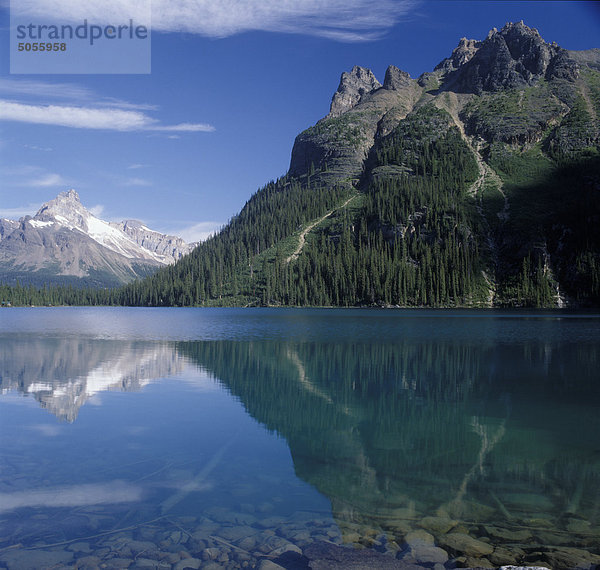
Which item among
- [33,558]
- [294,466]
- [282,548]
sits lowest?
[294,466]

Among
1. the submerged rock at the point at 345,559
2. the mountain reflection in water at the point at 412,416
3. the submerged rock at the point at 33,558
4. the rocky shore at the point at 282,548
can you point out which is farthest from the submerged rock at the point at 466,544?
the submerged rock at the point at 33,558

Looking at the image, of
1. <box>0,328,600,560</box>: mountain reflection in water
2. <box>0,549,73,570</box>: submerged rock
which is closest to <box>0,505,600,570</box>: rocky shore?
<box>0,549,73,570</box>: submerged rock

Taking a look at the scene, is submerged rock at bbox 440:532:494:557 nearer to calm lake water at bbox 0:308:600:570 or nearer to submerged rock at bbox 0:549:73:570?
calm lake water at bbox 0:308:600:570

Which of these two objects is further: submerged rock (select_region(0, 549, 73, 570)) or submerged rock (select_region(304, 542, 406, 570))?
submerged rock (select_region(0, 549, 73, 570))

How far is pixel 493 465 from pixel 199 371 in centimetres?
2380

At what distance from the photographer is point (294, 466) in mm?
15891

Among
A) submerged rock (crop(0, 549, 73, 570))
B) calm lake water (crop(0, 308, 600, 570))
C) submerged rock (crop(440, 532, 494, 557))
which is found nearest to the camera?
submerged rock (crop(0, 549, 73, 570))

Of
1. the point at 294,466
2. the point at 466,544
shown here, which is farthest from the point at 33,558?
the point at 466,544

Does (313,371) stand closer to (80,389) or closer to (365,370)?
(365,370)

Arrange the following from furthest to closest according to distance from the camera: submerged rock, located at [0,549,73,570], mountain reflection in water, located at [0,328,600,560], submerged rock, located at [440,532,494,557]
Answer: mountain reflection in water, located at [0,328,600,560] < submerged rock, located at [440,532,494,557] < submerged rock, located at [0,549,73,570]

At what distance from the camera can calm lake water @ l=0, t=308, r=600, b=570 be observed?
10.6 metres

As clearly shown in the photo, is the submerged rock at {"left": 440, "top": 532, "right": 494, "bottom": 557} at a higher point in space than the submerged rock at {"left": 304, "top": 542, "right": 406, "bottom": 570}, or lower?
lower

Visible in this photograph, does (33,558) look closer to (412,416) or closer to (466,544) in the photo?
(466,544)

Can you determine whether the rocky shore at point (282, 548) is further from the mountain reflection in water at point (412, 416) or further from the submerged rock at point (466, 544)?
the mountain reflection in water at point (412, 416)
